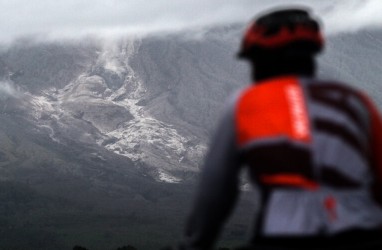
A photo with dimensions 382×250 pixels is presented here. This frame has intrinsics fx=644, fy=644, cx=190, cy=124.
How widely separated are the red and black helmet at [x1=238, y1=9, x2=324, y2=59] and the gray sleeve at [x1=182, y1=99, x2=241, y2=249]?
0.62 metres

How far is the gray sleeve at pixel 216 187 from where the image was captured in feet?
17.3

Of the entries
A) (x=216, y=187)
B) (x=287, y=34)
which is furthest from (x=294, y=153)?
(x=287, y=34)

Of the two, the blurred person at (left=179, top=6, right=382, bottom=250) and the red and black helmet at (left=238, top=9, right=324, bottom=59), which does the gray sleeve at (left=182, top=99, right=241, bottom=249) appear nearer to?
the blurred person at (left=179, top=6, right=382, bottom=250)

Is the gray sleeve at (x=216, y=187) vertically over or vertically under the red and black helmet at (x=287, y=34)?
under

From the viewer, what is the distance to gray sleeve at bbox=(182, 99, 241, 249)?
5.29 metres

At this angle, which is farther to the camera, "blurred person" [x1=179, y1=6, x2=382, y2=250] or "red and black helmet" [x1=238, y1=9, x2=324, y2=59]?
"red and black helmet" [x1=238, y1=9, x2=324, y2=59]

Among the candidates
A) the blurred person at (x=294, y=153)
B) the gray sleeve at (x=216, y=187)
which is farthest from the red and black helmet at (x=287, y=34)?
the gray sleeve at (x=216, y=187)

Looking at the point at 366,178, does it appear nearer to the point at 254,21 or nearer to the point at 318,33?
the point at 318,33

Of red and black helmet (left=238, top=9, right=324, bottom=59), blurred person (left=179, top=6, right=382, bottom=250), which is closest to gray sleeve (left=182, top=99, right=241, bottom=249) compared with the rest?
blurred person (left=179, top=6, right=382, bottom=250)

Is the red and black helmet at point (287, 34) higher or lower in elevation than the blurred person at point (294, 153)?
higher

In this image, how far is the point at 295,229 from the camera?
15.9 ft

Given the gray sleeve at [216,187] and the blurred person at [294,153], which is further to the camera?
the gray sleeve at [216,187]

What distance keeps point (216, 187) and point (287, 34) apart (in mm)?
1396

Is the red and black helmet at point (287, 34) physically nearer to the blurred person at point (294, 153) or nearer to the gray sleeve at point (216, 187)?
the blurred person at point (294, 153)
